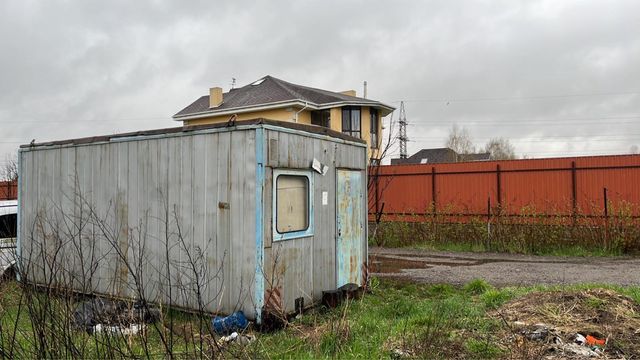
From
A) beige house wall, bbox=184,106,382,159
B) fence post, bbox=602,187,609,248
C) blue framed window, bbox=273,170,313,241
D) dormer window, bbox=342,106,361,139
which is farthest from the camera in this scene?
dormer window, bbox=342,106,361,139

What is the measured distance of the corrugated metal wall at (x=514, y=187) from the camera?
44.2 feet

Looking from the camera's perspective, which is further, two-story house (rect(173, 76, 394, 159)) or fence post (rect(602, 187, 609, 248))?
two-story house (rect(173, 76, 394, 159))

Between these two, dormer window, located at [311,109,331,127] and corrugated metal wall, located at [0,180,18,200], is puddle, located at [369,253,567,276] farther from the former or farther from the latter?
dormer window, located at [311,109,331,127]

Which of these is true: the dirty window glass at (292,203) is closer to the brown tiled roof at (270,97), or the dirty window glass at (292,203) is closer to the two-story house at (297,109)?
the two-story house at (297,109)

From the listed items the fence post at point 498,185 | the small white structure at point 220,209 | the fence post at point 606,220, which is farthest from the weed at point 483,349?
the fence post at point 498,185

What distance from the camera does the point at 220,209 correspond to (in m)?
6.09

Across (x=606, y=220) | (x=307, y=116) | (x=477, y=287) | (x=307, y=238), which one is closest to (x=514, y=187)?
(x=606, y=220)

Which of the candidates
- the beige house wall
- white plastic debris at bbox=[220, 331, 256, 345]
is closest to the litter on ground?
white plastic debris at bbox=[220, 331, 256, 345]

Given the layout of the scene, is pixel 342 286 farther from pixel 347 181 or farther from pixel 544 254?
pixel 544 254

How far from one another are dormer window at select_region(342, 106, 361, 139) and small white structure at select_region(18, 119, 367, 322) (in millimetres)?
22058

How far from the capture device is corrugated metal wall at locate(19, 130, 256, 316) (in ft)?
19.3

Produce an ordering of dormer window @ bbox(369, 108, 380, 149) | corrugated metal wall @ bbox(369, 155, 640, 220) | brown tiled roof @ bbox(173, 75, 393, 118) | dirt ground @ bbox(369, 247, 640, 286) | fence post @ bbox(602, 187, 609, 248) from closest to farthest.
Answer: dirt ground @ bbox(369, 247, 640, 286) → fence post @ bbox(602, 187, 609, 248) → corrugated metal wall @ bbox(369, 155, 640, 220) → brown tiled roof @ bbox(173, 75, 393, 118) → dormer window @ bbox(369, 108, 380, 149)

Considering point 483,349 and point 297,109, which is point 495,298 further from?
point 297,109

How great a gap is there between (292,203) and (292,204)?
13 mm
